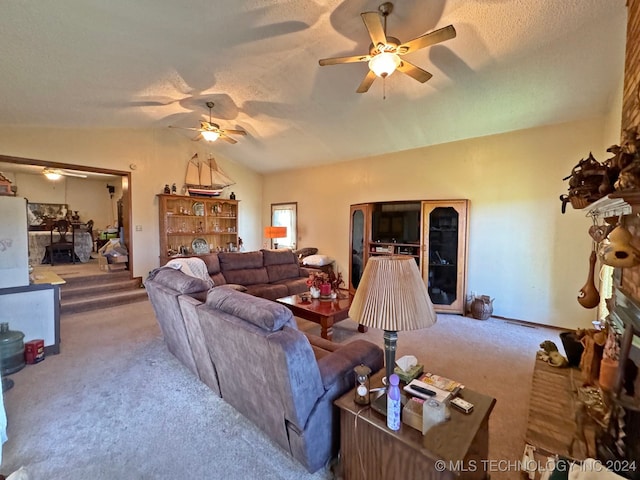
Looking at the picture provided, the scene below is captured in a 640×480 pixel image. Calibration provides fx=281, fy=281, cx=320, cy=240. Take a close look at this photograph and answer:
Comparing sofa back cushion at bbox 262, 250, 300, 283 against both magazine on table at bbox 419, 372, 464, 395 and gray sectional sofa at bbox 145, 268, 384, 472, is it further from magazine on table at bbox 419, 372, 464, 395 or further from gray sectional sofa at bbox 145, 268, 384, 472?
magazine on table at bbox 419, 372, 464, 395

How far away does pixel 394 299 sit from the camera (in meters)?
1.21

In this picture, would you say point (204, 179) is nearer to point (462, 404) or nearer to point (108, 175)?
point (108, 175)

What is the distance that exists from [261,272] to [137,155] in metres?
3.53

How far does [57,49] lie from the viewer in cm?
269

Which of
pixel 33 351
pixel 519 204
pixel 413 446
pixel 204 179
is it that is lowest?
pixel 33 351

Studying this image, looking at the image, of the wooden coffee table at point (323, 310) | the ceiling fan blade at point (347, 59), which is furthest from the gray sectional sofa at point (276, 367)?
the ceiling fan blade at point (347, 59)

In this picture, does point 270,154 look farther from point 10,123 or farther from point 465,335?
point 465,335

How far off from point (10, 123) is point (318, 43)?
16.3 ft

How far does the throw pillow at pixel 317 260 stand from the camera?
20.0 ft

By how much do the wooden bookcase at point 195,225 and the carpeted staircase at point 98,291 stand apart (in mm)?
759

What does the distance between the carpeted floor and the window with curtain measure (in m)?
4.03

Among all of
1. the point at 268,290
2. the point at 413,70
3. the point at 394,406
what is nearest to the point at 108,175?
the point at 268,290

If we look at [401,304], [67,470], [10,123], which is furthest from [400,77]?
[10,123]

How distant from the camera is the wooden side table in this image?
3.59ft
